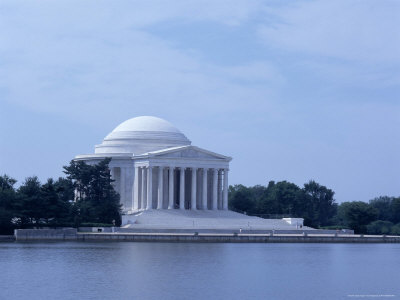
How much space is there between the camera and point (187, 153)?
136000mm

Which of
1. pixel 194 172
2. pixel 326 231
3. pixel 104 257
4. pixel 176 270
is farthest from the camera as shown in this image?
pixel 194 172

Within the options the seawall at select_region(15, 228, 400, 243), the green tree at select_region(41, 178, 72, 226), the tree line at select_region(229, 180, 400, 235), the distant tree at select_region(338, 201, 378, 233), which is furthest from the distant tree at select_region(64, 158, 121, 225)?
the distant tree at select_region(338, 201, 378, 233)

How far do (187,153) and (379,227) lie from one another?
36.9 metres

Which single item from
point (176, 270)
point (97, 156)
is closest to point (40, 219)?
point (97, 156)

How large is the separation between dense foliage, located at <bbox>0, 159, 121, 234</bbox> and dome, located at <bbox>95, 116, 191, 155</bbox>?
8.13m

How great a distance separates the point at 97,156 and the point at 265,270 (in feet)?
224

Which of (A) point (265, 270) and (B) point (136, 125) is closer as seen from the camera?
(A) point (265, 270)

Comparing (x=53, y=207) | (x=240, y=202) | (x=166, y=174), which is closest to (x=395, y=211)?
(x=240, y=202)

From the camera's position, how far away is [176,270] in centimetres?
7188

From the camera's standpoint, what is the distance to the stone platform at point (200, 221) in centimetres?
12212

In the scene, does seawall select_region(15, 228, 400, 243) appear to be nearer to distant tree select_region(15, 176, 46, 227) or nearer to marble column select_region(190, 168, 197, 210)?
distant tree select_region(15, 176, 46, 227)

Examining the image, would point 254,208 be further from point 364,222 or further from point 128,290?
point 128,290

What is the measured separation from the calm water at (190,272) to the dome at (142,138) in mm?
39355

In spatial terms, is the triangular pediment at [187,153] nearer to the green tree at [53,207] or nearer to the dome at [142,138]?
the dome at [142,138]
